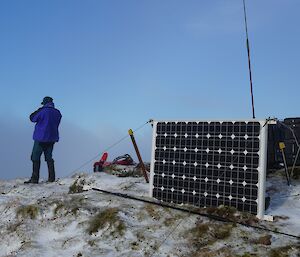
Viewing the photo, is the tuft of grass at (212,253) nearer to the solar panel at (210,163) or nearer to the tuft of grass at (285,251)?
the tuft of grass at (285,251)

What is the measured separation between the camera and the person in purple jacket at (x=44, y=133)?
14.0m

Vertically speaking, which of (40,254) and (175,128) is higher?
(175,128)

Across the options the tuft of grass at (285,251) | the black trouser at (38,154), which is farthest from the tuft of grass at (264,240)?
the black trouser at (38,154)

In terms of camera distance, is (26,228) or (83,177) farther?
(83,177)

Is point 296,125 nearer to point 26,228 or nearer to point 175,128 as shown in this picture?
point 175,128

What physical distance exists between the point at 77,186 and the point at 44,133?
245cm

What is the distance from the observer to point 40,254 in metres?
7.92

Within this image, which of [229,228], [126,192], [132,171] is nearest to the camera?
[229,228]

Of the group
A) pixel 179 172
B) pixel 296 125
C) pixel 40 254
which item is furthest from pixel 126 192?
pixel 296 125

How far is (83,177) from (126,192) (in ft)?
10.4

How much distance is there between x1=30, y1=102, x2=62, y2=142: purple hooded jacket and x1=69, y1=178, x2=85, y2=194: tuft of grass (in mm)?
1913

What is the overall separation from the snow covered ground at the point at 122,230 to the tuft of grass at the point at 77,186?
5.72ft

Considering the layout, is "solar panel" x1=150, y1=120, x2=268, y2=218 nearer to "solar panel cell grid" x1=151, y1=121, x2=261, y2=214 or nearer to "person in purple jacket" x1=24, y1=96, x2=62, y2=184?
"solar panel cell grid" x1=151, y1=121, x2=261, y2=214

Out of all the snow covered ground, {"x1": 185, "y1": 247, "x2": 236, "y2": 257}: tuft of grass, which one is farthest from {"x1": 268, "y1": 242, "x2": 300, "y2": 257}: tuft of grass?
{"x1": 185, "y1": 247, "x2": 236, "y2": 257}: tuft of grass
